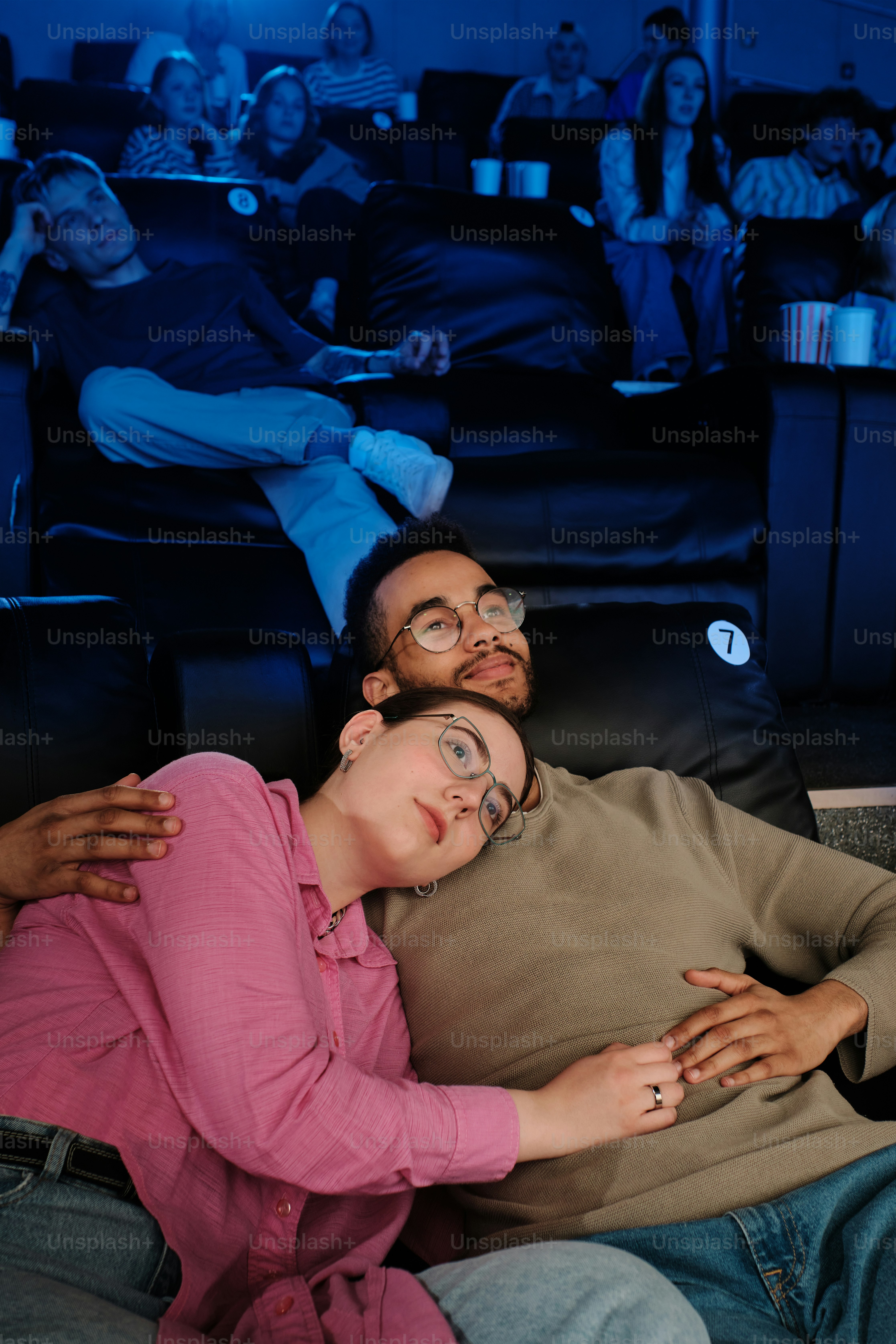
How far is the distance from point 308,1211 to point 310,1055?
0.21 meters

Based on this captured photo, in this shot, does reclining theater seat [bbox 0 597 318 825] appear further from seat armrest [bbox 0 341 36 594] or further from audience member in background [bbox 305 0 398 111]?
audience member in background [bbox 305 0 398 111]

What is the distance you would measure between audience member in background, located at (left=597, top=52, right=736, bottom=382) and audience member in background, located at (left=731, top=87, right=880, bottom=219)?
1.09ft

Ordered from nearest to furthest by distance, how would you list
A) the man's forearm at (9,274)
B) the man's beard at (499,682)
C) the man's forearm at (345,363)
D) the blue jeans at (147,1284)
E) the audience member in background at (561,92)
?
the blue jeans at (147,1284) → the man's beard at (499,682) → the man's forearm at (9,274) → the man's forearm at (345,363) → the audience member in background at (561,92)

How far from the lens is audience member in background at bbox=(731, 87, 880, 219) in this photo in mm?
4395

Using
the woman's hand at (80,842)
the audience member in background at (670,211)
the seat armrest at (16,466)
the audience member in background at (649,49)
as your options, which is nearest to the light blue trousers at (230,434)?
the seat armrest at (16,466)

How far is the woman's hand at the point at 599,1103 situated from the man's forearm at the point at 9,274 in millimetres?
2346

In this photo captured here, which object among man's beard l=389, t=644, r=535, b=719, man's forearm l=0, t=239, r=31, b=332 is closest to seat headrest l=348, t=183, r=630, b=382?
man's forearm l=0, t=239, r=31, b=332

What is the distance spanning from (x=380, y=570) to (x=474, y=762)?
2.05 feet

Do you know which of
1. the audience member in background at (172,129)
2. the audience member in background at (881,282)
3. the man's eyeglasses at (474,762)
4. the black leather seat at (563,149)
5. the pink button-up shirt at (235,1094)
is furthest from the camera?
the black leather seat at (563,149)

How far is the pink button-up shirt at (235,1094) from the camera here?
28.4 inches

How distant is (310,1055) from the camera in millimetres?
740

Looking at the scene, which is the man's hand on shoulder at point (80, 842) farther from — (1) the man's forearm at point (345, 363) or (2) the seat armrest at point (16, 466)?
(1) the man's forearm at point (345, 363)

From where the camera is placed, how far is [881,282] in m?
3.20

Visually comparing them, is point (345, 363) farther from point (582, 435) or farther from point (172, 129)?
point (172, 129)
